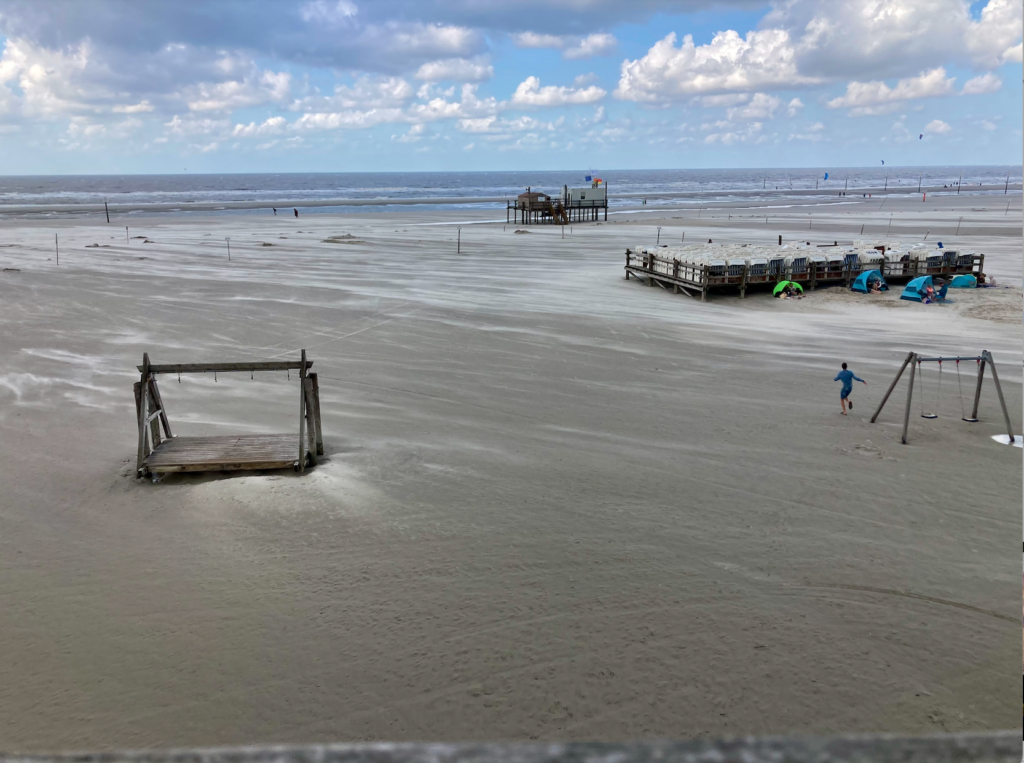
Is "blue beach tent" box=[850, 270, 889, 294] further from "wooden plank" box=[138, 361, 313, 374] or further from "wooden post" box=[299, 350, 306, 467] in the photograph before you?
"wooden post" box=[299, 350, 306, 467]

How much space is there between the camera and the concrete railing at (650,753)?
4.10 ft

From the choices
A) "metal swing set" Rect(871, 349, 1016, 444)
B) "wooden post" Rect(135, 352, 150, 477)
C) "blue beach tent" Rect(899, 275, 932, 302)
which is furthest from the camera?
"blue beach tent" Rect(899, 275, 932, 302)

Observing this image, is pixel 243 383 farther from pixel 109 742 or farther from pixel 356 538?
pixel 109 742

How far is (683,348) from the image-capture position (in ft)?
64.3

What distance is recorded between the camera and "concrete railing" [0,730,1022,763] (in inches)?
49.3

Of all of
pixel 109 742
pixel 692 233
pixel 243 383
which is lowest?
pixel 109 742

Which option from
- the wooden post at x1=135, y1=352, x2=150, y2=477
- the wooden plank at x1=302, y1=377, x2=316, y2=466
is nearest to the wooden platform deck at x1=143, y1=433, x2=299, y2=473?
the wooden post at x1=135, y1=352, x2=150, y2=477

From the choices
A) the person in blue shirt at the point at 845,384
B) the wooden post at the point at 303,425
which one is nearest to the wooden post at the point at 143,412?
the wooden post at the point at 303,425

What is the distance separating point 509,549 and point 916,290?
2425 centimetres

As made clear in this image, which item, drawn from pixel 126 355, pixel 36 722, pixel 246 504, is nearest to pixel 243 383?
pixel 126 355

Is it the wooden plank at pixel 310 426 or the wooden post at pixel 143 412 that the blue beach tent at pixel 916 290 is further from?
the wooden post at pixel 143 412

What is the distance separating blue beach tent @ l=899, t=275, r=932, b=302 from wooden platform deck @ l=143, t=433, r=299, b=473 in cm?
2422

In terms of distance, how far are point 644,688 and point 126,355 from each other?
54.5ft

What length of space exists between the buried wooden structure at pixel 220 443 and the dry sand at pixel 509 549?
0.34m
